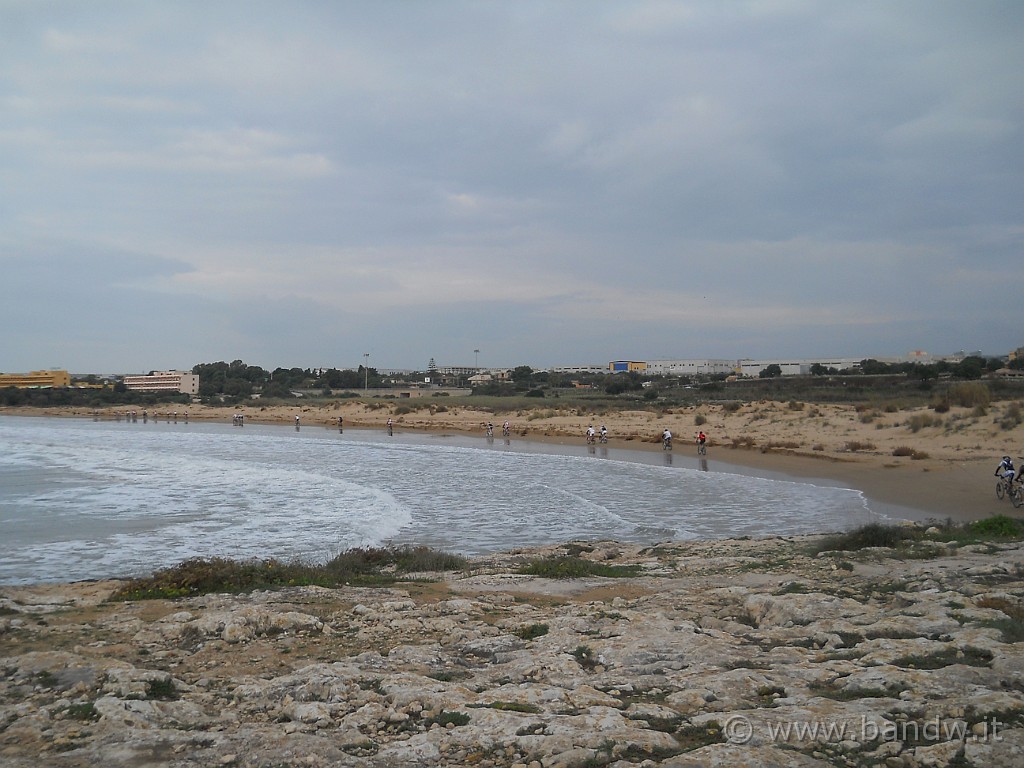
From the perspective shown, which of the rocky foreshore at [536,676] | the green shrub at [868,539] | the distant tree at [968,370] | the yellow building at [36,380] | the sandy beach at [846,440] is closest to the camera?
the rocky foreshore at [536,676]

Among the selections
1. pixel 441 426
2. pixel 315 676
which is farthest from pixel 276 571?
pixel 441 426

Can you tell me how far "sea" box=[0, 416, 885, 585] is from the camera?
1443 cm

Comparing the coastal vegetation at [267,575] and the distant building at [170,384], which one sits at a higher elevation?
the distant building at [170,384]

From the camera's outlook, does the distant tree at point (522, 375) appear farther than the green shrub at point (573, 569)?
Yes

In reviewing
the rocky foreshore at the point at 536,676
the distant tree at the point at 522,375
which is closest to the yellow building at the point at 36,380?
the distant tree at the point at 522,375

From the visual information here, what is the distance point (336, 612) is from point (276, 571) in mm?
2526

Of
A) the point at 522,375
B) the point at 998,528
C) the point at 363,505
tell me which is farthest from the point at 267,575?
the point at 522,375

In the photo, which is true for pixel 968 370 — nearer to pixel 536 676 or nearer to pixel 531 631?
pixel 531 631

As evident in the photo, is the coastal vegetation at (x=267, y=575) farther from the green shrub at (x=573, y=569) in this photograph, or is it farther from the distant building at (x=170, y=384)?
the distant building at (x=170, y=384)

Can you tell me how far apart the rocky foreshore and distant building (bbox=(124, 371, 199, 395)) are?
139 m

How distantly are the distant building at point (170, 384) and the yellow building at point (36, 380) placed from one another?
13929mm

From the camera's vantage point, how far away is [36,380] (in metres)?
150

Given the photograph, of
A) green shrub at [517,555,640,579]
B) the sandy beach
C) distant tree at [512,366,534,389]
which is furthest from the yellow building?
green shrub at [517,555,640,579]

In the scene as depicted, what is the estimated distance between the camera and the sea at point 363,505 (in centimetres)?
1443
